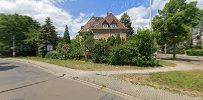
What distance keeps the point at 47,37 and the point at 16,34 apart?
35.5 ft

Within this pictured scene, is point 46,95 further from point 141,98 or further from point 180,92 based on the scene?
point 180,92

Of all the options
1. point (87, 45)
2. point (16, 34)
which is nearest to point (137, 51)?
point (87, 45)

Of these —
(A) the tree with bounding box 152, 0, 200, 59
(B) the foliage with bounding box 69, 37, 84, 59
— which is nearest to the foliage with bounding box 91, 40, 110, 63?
(B) the foliage with bounding box 69, 37, 84, 59

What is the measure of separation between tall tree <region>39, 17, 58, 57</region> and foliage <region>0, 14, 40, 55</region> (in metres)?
5.02

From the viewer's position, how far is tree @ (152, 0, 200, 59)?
36750mm

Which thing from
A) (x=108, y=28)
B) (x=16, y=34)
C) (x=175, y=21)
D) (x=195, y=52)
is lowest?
(x=195, y=52)

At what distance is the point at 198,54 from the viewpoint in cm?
5575

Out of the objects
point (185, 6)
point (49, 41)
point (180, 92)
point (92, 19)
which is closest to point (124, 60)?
point (180, 92)

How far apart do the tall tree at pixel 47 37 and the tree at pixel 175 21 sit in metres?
18.6

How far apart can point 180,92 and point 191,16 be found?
30063 mm

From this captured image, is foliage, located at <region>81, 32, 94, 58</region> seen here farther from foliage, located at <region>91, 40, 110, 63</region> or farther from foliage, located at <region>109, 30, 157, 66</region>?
foliage, located at <region>109, 30, 157, 66</region>

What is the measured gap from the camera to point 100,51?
28812mm

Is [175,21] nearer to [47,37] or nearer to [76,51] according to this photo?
[76,51]

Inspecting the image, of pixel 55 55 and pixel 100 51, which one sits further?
pixel 55 55
